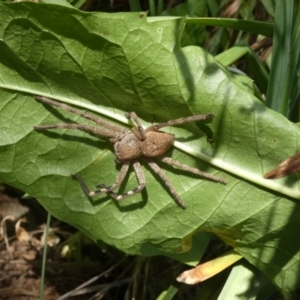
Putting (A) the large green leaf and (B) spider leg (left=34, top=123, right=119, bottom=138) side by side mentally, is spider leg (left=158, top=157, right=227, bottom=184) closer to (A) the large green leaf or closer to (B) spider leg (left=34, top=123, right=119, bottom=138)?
(A) the large green leaf

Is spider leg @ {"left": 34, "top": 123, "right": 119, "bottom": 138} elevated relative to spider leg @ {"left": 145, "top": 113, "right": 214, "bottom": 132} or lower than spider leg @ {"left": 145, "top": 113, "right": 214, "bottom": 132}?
lower

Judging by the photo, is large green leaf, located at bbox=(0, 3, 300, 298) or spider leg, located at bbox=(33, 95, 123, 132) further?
spider leg, located at bbox=(33, 95, 123, 132)

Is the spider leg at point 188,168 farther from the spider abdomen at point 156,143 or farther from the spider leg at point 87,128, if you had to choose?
the spider leg at point 87,128

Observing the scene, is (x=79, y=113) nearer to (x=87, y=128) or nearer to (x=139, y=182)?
(x=87, y=128)

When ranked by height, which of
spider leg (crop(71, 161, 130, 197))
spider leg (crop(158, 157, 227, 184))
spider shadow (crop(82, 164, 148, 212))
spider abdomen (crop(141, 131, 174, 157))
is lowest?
spider shadow (crop(82, 164, 148, 212))

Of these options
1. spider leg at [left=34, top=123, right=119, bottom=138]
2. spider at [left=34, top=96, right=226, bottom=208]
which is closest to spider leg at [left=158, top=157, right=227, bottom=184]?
spider at [left=34, top=96, right=226, bottom=208]

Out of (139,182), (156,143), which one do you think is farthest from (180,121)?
(139,182)

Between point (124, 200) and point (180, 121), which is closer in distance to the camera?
point (180, 121)
